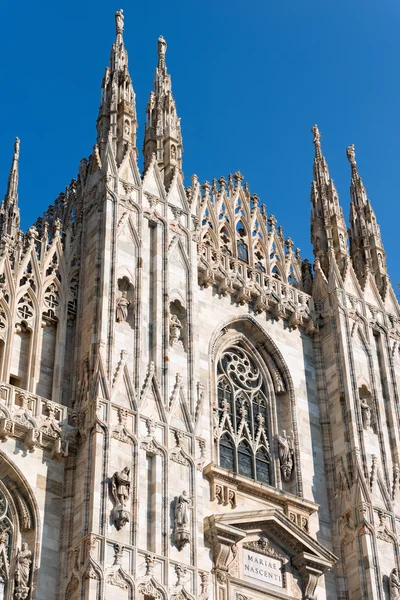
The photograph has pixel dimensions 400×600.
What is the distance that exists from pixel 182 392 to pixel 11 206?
853cm

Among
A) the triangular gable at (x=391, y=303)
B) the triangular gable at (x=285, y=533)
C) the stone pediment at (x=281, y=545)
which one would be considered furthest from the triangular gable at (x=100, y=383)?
the triangular gable at (x=391, y=303)

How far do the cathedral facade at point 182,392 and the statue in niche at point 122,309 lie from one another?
0.13 ft

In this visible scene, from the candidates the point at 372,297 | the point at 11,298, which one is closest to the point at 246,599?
the point at 11,298

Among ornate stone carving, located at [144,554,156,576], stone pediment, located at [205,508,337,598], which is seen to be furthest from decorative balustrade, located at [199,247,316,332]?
ornate stone carving, located at [144,554,156,576]

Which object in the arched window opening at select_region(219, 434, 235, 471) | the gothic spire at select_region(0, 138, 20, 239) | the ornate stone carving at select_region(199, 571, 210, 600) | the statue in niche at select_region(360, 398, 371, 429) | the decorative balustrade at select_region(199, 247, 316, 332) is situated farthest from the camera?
the gothic spire at select_region(0, 138, 20, 239)

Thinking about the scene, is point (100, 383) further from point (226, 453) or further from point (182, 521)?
point (226, 453)

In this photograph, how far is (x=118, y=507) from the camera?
66.7 ft

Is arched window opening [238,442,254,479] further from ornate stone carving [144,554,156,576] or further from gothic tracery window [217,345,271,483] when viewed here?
ornate stone carving [144,554,156,576]

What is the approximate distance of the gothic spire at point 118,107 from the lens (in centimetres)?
2619

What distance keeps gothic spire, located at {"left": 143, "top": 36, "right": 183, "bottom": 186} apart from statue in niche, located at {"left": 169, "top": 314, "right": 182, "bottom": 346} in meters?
3.84

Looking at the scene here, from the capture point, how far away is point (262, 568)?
2306 centimetres

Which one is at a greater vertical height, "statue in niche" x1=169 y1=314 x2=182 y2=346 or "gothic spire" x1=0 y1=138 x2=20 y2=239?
"gothic spire" x1=0 y1=138 x2=20 y2=239

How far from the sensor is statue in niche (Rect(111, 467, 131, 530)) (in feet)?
66.5

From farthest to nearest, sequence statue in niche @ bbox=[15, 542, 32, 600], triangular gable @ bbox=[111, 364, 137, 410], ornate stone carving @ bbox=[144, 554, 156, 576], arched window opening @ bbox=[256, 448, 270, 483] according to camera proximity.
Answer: arched window opening @ bbox=[256, 448, 270, 483] → triangular gable @ bbox=[111, 364, 137, 410] → ornate stone carving @ bbox=[144, 554, 156, 576] → statue in niche @ bbox=[15, 542, 32, 600]
